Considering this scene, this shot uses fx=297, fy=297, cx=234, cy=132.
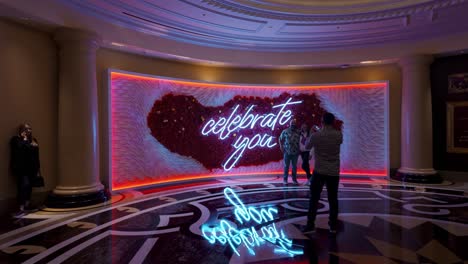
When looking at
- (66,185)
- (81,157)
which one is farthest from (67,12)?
(66,185)

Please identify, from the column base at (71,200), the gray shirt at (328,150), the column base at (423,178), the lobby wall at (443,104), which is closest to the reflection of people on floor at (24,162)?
the column base at (71,200)

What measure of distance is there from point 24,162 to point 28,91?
1.25 metres

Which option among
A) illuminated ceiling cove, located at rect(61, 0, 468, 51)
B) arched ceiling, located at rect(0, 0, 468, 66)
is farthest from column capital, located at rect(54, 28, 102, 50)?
illuminated ceiling cove, located at rect(61, 0, 468, 51)

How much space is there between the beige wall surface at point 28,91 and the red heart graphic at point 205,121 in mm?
2061

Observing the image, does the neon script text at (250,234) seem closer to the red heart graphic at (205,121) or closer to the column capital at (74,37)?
the red heart graphic at (205,121)

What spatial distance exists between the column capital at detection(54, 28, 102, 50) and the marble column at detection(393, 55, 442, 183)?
23.1 ft

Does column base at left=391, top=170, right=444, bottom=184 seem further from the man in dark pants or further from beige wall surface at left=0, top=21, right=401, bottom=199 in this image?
beige wall surface at left=0, top=21, right=401, bottom=199

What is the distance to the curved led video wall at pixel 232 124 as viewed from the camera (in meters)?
6.79

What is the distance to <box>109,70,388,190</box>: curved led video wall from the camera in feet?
22.3

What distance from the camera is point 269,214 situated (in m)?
4.61

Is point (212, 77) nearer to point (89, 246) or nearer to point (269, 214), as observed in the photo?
point (269, 214)

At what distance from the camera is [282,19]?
6.12 m

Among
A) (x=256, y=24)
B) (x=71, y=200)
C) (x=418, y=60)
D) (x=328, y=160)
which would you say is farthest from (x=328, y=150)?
(x=418, y=60)

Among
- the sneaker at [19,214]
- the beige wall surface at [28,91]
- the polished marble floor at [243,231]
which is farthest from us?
the beige wall surface at [28,91]
